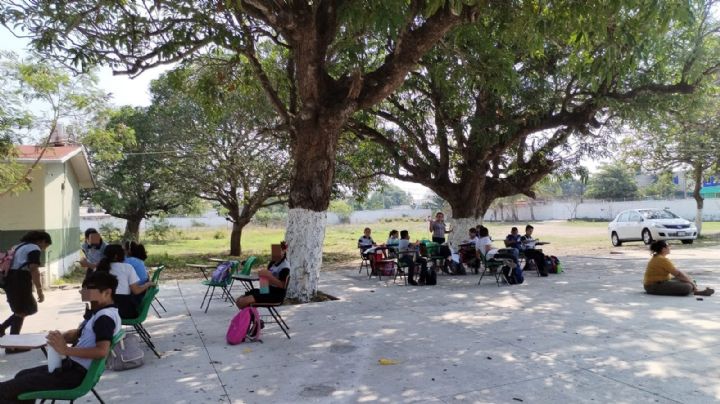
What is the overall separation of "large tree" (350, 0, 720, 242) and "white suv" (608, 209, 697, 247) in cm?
658

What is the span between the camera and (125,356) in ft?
17.6

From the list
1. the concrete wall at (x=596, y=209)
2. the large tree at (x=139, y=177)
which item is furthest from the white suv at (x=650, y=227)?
the concrete wall at (x=596, y=209)

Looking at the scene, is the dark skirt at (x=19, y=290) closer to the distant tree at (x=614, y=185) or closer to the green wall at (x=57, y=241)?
the green wall at (x=57, y=241)

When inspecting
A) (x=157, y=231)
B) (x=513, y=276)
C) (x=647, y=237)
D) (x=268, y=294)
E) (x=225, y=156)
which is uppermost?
(x=225, y=156)

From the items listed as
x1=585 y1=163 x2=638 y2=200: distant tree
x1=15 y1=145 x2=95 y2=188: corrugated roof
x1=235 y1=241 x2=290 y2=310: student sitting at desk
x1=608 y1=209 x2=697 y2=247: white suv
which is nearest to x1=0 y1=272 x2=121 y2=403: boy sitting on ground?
x1=235 y1=241 x2=290 y2=310: student sitting at desk

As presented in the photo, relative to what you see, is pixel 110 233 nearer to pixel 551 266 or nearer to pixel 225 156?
pixel 225 156

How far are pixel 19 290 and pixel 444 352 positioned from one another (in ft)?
16.9

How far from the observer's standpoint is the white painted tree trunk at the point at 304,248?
912 centimetres

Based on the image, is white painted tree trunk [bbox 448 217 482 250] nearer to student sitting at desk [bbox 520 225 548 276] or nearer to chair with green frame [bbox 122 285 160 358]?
student sitting at desk [bbox 520 225 548 276]

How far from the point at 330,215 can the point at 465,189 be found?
54.9m

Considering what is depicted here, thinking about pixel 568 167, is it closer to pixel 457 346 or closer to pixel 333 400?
pixel 457 346

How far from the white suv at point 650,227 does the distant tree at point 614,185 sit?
153 feet

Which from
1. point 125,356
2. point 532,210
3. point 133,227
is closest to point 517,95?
point 125,356

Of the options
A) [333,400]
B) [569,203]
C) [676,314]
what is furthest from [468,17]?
[569,203]
